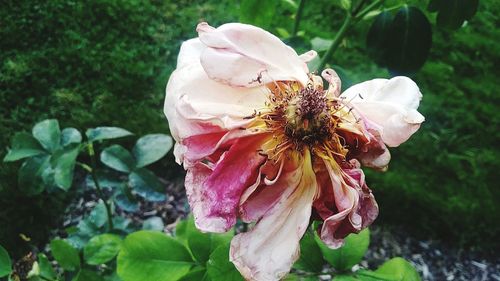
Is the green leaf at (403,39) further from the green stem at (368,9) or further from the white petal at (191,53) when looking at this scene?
the white petal at (191,53)

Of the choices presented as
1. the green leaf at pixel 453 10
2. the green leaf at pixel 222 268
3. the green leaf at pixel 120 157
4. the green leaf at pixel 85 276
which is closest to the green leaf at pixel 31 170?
the green leaf at pixel 120 157

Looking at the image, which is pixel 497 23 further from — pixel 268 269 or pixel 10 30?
pixel 268 269

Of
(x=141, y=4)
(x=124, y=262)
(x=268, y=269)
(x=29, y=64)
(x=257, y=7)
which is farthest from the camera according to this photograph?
(x=141, y=4)

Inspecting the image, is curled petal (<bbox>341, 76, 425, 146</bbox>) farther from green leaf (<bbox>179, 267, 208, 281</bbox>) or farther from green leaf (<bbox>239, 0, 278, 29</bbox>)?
green leaf (<bbox>239, 0, 278, 29</bbox>)

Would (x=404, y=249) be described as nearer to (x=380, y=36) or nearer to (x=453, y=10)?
(x=380, y=36)

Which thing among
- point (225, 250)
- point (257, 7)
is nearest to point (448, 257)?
point (257, 7)

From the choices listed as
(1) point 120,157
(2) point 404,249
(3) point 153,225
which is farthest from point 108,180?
(2) point 404,249

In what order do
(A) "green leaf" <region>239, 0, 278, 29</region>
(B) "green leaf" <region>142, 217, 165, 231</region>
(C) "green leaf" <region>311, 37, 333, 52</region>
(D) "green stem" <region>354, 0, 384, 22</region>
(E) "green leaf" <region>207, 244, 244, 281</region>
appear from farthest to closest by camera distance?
(B) "green leaf" <region>142, 217, 165, 231</region> → (C) "green leaf" <region>311, 37, 333, 52</region> → (A) "green leaf" <region>239, 0, 278, 29</region> → (D) "green stem" <region>354, 0, 384, 22</region> → (E) "green leaf" <region>207, 244, 244, 281</region>

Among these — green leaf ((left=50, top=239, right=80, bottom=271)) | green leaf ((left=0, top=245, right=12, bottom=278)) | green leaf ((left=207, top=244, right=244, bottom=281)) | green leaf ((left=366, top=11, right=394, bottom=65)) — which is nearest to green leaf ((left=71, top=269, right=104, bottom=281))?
green leaf ((left=50, top=239, right=80, bottom=271))
